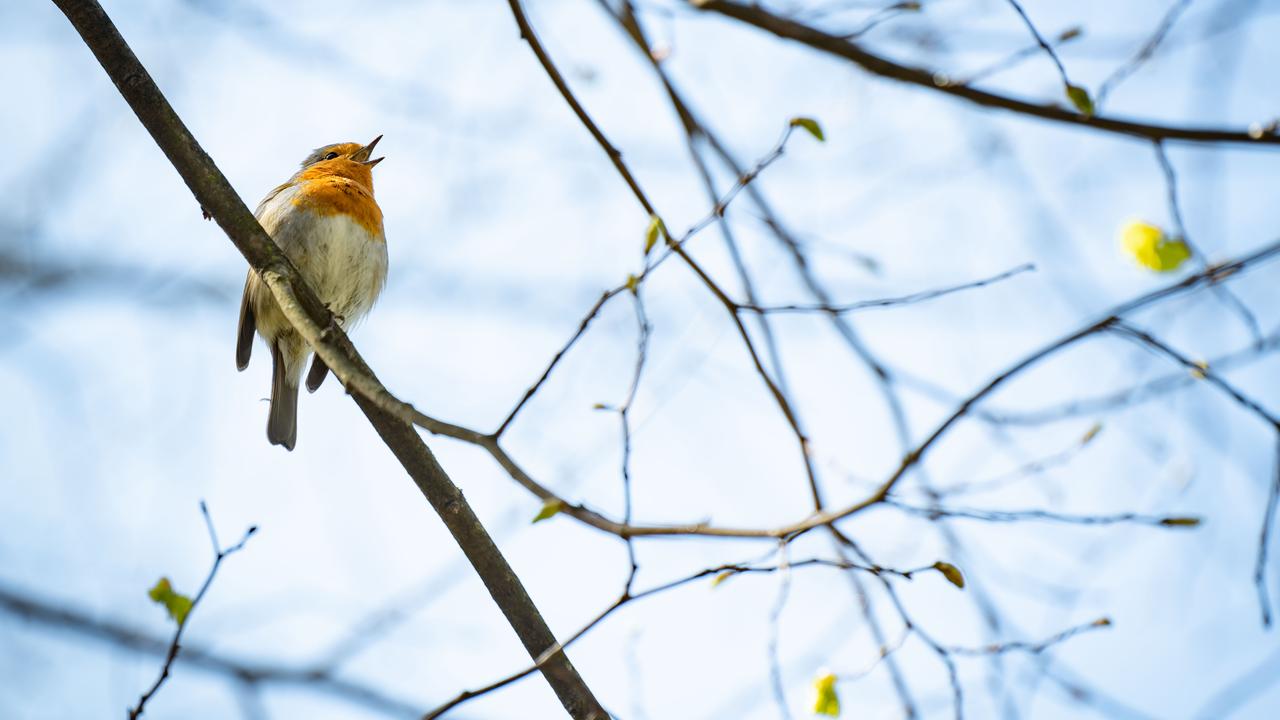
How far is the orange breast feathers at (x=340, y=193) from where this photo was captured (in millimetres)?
3848

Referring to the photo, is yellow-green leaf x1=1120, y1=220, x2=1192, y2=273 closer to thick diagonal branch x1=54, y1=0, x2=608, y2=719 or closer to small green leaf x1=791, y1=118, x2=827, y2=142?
small green leaf x1=791, y1=118, x2=827, y2=142

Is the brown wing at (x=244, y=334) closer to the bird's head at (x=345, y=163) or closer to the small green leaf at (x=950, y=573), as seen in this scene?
the bird's head at (x=345, y=163)

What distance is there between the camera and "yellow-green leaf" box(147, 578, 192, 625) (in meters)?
2.38

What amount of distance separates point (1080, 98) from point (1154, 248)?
19.2 inches

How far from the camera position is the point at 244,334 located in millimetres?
3859

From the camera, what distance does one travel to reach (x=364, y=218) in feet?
13.0

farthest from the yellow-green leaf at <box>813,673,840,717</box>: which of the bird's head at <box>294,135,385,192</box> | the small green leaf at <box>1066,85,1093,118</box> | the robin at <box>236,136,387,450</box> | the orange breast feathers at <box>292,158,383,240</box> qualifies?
the bird's head at <box>294,135,385,192</box>

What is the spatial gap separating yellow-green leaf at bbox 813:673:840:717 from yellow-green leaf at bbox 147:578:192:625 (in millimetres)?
1509

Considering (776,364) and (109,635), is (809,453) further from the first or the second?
(109,635)

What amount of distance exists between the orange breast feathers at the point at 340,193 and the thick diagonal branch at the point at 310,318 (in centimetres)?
146

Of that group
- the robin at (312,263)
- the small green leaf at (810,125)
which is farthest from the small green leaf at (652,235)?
the robin at (312,263)

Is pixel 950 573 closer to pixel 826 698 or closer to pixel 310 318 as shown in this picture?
pixel 826 698

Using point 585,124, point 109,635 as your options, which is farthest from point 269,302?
point 585,124

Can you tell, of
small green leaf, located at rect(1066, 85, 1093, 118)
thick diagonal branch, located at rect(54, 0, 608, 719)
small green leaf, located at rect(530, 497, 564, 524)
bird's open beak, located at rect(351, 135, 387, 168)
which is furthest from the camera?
bird's open beak, located at rect(351, 135, 387, 168)
